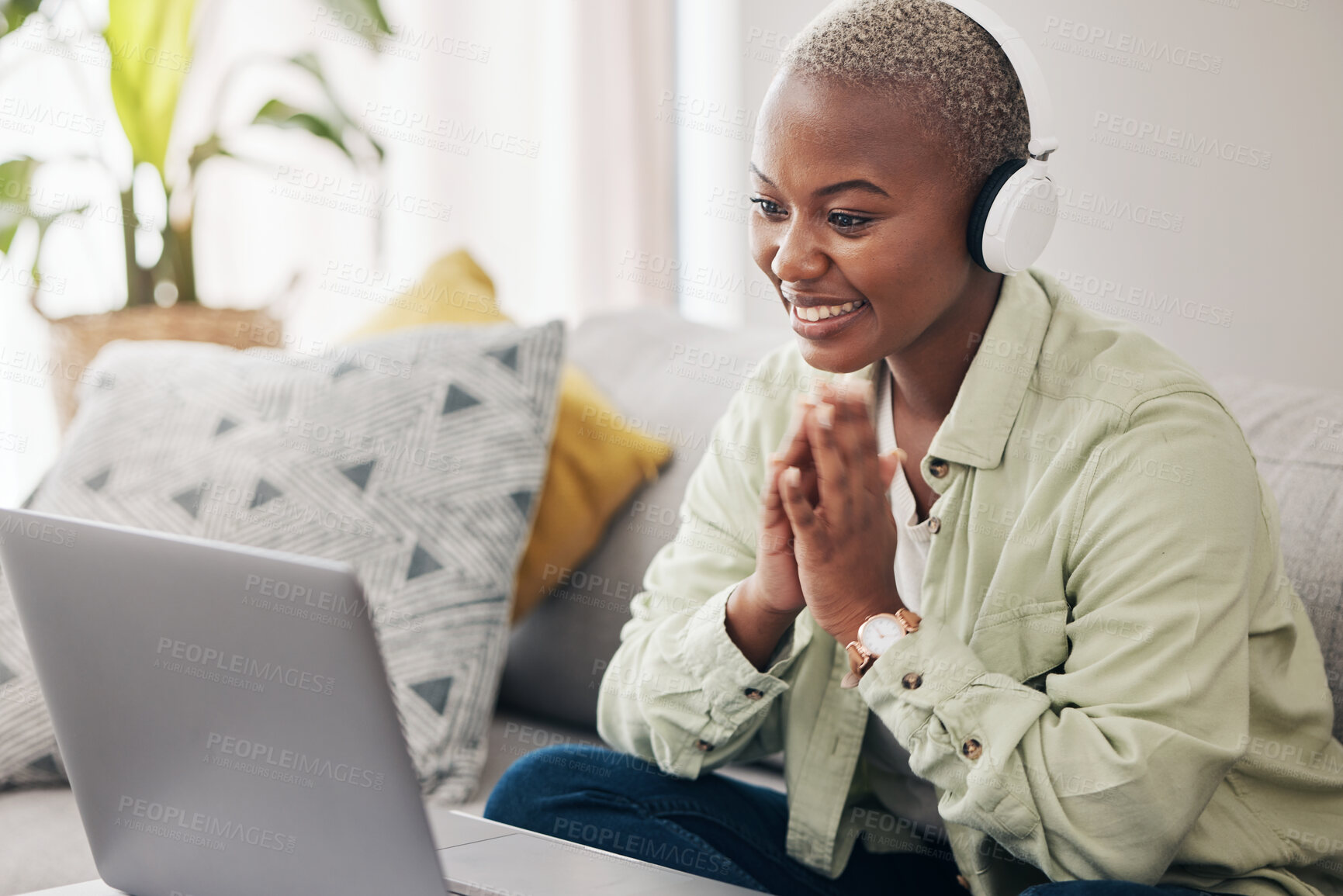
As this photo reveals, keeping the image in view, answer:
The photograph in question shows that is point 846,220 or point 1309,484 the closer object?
point 846,220

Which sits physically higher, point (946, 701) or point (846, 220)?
point (846, 220)

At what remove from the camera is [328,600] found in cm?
59

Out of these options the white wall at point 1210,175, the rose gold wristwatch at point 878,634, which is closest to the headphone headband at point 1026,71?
the rose gold wristwatch at point 878,634

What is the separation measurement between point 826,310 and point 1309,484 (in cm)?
54

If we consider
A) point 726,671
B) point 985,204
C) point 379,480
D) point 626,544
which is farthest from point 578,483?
point 985,204

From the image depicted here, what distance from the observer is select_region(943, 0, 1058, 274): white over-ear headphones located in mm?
862

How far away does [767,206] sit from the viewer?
928 mm

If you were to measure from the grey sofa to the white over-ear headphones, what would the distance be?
0.43 meters

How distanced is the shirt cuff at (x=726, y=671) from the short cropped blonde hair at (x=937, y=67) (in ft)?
1.33

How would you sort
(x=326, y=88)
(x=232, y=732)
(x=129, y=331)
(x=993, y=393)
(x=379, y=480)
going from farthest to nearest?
(x=326, y=88) → (x=129, y=331) → (x=379, y=480) → (x=993, y=393) → (x=232, y=732)

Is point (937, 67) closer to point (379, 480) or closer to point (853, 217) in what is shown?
point (853, 217)

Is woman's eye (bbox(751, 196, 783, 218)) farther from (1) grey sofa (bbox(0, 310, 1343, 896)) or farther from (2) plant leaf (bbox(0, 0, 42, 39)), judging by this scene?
(2) plant leaf (bbox(0, 0, 42, 39))

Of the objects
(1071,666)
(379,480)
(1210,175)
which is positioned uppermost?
(1210,175)

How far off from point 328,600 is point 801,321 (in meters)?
0.47
